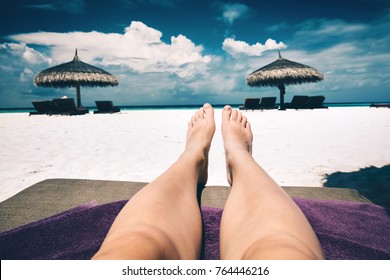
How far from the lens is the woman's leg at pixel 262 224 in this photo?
52 cm

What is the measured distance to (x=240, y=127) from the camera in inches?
79.8

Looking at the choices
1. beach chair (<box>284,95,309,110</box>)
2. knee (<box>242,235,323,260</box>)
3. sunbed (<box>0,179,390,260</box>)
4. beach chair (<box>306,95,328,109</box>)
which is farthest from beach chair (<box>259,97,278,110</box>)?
knee (<box>242,235,323,260</box>)

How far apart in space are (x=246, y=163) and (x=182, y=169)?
0.30 meters

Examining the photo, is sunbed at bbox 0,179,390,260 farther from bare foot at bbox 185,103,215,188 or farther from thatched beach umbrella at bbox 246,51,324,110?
thatched beach umbrella at bbox 246,51,324,110

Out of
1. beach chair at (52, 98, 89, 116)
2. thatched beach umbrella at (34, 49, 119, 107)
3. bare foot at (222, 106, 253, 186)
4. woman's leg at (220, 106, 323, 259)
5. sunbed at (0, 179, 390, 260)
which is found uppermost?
thatched beach umbrella at (34, 49, 119, 107)

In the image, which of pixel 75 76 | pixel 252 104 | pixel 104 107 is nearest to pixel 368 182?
pixel 252 104

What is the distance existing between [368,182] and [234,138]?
4.34 ft

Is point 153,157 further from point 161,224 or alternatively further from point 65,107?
point 65,107

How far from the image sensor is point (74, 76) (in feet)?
37.7

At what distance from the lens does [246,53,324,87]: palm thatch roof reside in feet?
41.1

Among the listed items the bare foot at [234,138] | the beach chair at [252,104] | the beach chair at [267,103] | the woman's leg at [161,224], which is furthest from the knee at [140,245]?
the beach chair at [267,103]

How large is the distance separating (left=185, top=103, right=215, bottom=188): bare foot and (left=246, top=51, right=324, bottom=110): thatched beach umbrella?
1126cm

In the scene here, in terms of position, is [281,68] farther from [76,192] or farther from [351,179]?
[76,192]
